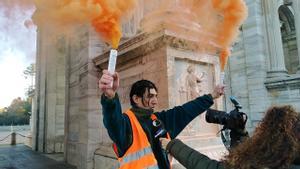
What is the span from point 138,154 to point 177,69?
2.56 metres

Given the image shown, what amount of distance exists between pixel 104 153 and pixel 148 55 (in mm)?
2621

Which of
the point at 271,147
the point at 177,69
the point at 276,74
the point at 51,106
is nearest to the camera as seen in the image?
the point at 271,147

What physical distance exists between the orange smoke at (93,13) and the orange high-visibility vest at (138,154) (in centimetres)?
105

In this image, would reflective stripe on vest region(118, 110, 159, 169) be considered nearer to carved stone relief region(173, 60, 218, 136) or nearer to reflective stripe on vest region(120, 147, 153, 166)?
reflective stripe on vest region(120, 147, 153, 166)

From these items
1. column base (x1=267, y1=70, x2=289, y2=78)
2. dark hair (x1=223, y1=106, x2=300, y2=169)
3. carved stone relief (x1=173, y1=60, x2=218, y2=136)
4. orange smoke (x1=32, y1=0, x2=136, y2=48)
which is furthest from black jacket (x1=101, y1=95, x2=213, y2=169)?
column base (x1=267, y1=70, x2=289, y2=78)

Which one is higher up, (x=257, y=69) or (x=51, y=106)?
(x=257, y=69)

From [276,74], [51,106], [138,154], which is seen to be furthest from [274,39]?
[138,154]

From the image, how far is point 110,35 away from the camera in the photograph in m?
3.04

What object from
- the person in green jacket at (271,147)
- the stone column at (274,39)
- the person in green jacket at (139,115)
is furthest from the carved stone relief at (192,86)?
the stone column at (274,39)

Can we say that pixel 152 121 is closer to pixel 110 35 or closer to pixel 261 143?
pixel 261 143

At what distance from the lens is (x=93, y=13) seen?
3104 mm

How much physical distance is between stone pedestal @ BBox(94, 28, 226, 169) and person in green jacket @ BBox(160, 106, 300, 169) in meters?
Result: 2.62

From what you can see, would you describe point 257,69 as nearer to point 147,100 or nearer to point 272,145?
point 147,100

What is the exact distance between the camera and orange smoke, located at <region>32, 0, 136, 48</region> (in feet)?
9.96
